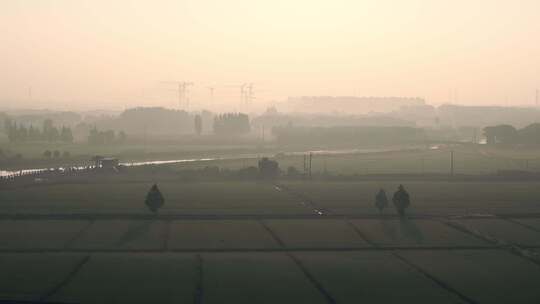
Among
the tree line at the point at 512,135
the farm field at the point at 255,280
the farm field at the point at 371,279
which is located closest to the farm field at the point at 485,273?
the farm field at the point at 371,279

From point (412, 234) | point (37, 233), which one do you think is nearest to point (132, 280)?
point (37, 233)

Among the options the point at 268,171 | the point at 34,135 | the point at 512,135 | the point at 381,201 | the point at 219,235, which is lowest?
the point at 219,235

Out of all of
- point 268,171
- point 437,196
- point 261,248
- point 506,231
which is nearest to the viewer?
point 261,248

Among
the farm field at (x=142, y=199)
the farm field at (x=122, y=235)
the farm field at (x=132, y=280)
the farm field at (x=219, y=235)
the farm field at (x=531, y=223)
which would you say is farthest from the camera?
the farm field at (x=142, y=199)

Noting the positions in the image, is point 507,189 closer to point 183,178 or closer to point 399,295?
point 183,178

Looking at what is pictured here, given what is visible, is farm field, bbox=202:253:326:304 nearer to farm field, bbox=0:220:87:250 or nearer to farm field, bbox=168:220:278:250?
farm field, bbox=168:220:278:250

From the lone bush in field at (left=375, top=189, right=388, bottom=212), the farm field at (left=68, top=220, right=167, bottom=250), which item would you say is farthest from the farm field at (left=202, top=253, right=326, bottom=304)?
the lone bush in field at (left=375, top=189, right=388, bottom=212)

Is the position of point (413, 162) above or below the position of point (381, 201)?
above

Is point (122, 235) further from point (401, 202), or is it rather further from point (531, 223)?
point (531, 223)

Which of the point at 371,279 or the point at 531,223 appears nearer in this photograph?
the point at 371,279

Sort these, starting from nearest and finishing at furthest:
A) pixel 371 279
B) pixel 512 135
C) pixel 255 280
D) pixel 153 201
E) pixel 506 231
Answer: pixel 255 280 < pixel 371 279 < pixel 506 231 < pixel 153 201 < pixel 512 135

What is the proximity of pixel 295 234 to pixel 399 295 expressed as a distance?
6824mm

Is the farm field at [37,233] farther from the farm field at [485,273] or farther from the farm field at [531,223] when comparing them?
the farm field at [531,223]

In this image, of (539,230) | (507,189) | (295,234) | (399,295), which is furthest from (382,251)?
(507,189)
